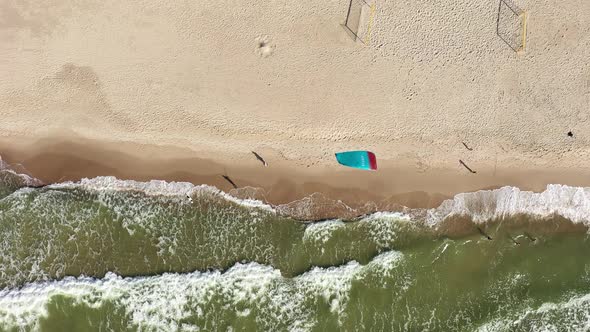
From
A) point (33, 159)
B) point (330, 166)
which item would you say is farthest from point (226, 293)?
point (33, 159)

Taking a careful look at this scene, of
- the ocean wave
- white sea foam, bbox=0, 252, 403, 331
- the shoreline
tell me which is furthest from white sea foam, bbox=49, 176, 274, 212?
white sea foam, bbox=0, 252, 403, 331

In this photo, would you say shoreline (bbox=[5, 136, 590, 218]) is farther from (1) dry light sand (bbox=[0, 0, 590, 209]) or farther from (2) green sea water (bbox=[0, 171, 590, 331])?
(2) green sea water (bbox=[0, 171, 590, 331])

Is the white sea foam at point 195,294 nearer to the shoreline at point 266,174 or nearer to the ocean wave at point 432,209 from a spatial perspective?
the ocean wave at point 432,209

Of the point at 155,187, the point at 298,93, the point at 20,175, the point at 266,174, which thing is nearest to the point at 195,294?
the point at 155,187

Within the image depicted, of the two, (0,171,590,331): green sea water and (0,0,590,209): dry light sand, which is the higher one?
(0,0,590,209): dry light sand

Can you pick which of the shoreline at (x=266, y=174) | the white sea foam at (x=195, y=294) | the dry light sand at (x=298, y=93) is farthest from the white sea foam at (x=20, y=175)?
the white sea foam at (x=195, y=294)
